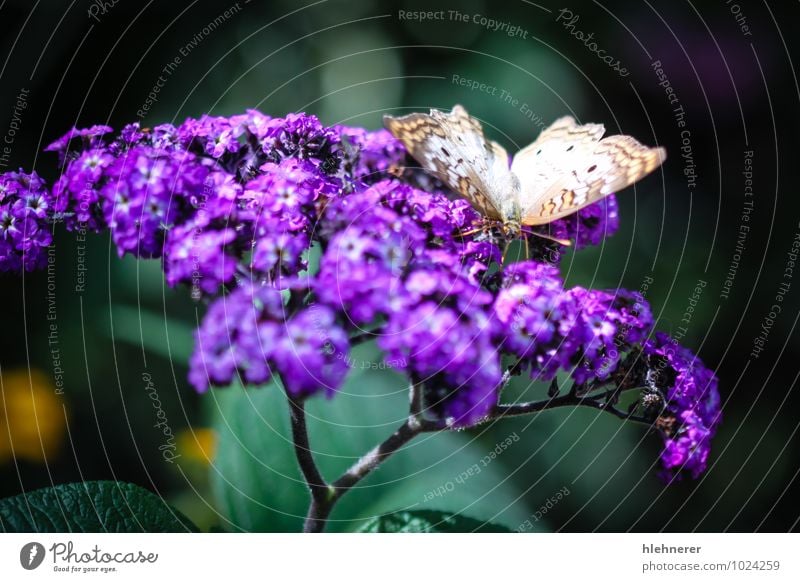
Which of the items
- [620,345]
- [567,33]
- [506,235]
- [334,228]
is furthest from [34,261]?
[567,33]

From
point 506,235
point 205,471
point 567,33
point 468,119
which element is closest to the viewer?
point 506,235

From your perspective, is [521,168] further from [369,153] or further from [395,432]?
[395,432]

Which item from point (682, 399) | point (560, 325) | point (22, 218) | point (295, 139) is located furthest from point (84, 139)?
point (682, 399)

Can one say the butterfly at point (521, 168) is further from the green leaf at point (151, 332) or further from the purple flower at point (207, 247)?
the green leaf at point (151, 332)

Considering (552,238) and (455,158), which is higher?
(455,158)

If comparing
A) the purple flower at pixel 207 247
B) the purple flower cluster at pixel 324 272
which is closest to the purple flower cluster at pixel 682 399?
the purple flower cluster at pixel 324 272

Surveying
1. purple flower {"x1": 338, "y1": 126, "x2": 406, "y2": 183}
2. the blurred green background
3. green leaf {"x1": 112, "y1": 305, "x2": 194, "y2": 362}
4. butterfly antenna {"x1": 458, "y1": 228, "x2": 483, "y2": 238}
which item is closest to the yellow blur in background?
the blurred green background

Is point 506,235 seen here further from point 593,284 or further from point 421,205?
point 593,284
